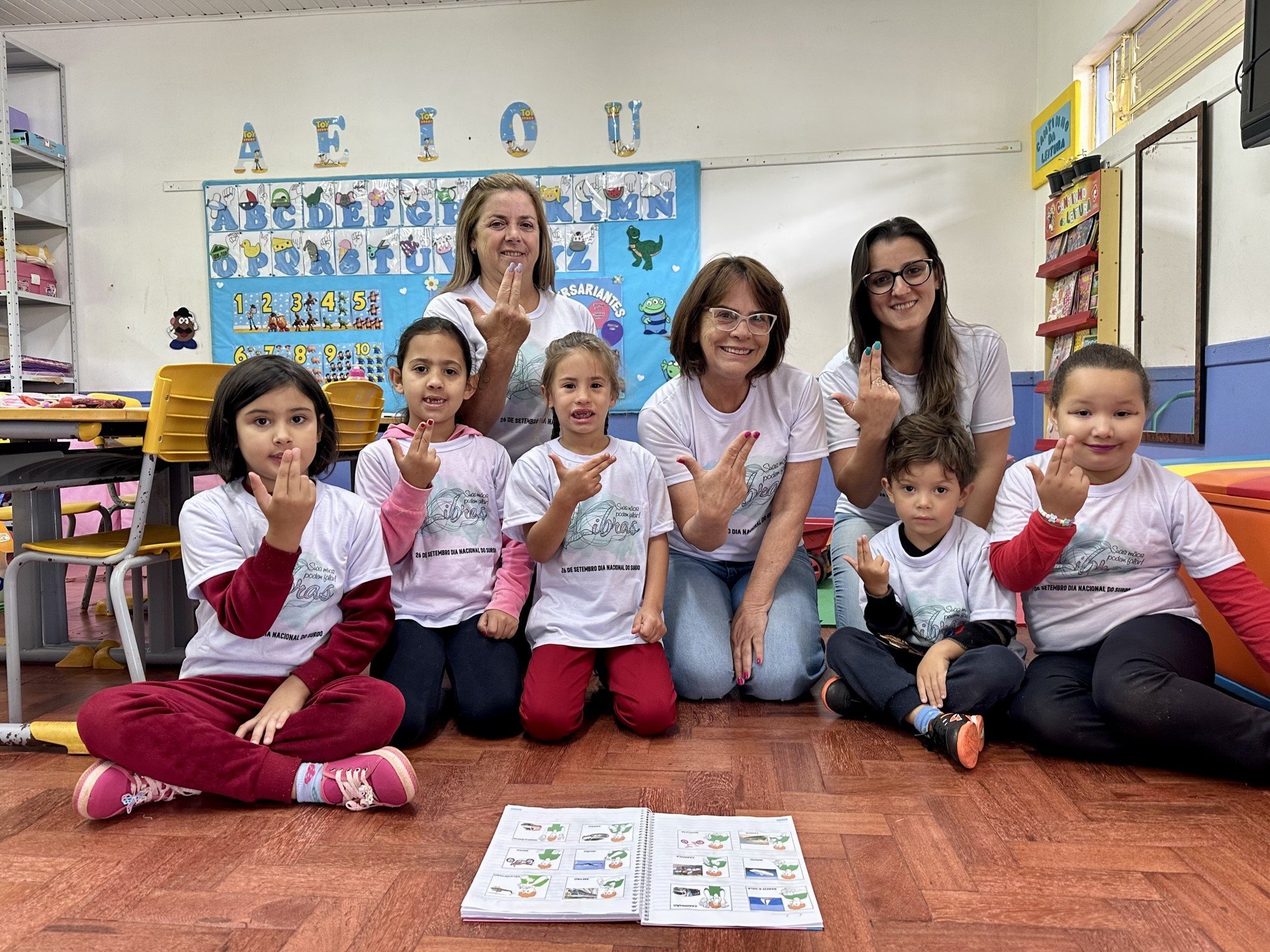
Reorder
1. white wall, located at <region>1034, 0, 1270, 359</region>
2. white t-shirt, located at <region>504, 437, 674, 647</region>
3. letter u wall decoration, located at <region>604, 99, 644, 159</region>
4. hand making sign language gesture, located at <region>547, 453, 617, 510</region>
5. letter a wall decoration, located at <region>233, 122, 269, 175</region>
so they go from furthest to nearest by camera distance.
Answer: letter a wall decoration, located at <region>233, 122, 269, 175</region>, letter u wall decoration, located at <region>604, 99, 644, 159</region>, white wall, located at <region>1034, 0, 1270, 359</region>, white t-shirt, located at <region>504, 437, 674, 647</region>, hand making sign language gesture, located at <region>547, 453, 617, 510</region>

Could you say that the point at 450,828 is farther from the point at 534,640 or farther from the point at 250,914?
the point at 534,640

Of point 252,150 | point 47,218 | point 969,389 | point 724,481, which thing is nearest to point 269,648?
point 724,481

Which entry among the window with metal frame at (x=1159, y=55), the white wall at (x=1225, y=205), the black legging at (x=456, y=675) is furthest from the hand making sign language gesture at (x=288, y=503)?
the window with metal frame at (x=1159, y=55)

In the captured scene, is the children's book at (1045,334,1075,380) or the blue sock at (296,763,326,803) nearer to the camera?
the blue sock at (296,763,326,803)

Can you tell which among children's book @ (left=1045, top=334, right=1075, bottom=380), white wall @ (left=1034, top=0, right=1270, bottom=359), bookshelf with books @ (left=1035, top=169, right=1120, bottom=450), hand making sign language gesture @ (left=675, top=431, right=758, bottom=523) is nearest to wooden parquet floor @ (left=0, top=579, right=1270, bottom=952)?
hand making sign language gesture @ (left=675, top=431, right=758, bottom=523)

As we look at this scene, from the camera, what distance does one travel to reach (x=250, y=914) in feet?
3.30

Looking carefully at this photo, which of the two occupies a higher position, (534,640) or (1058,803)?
(534,640)

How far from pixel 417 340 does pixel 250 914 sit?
3.55ft

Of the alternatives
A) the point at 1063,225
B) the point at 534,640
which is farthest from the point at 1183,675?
the point at 1063,225

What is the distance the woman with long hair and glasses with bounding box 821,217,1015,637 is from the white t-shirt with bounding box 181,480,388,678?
3.33 feet

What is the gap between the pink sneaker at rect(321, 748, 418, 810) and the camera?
4.25 feet

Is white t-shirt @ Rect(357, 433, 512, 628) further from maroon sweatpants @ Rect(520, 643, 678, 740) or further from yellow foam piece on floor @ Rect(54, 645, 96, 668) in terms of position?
yellow foam piece on floor @ Rect(54, 645, 96, 668)

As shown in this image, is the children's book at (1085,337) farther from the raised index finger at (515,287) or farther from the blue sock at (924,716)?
the raised index finger at (515,287)

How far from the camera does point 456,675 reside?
1668 millimetres
